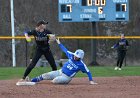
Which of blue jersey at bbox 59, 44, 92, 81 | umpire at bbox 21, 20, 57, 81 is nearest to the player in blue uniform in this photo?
blue jersey at bbox 59, 44, 92, 81

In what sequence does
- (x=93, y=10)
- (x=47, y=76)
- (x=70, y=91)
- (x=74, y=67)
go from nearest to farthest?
1. (x=70, y=91)
2. (x=74, y=67)
3. (x=47, y=76)
4. (x=93, y=10)

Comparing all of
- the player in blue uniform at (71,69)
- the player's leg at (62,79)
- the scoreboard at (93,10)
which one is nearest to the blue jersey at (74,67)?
the player in blue uniform at (71,69)

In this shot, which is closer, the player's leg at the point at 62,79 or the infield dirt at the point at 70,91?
the infield dirt at the point at 70,91

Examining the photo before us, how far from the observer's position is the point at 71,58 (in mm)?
13461

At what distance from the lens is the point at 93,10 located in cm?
2512

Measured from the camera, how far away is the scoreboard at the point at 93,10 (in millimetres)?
25156

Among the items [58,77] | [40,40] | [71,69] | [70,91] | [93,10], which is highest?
[93,10]

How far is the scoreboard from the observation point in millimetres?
25156

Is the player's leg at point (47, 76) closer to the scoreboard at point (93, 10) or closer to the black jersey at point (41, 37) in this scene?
the black jersey at point (41, 37)

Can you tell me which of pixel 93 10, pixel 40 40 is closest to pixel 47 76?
pixel 40 40

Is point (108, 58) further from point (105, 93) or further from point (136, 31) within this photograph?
point (105, 93)

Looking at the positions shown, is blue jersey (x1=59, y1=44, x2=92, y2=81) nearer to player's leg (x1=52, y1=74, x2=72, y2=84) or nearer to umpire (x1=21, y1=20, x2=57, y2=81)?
player's leg (x1=52, y1=74, x2=72, y2=84)

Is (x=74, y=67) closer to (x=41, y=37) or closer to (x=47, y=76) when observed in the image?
(x=47, y=76)

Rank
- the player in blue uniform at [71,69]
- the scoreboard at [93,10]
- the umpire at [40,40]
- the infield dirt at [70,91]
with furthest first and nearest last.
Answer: the scoreboard at [93,10] < the umpire at [40,40] < the player in blue uniform at [71,69] < the infield dirt at [70,91]
